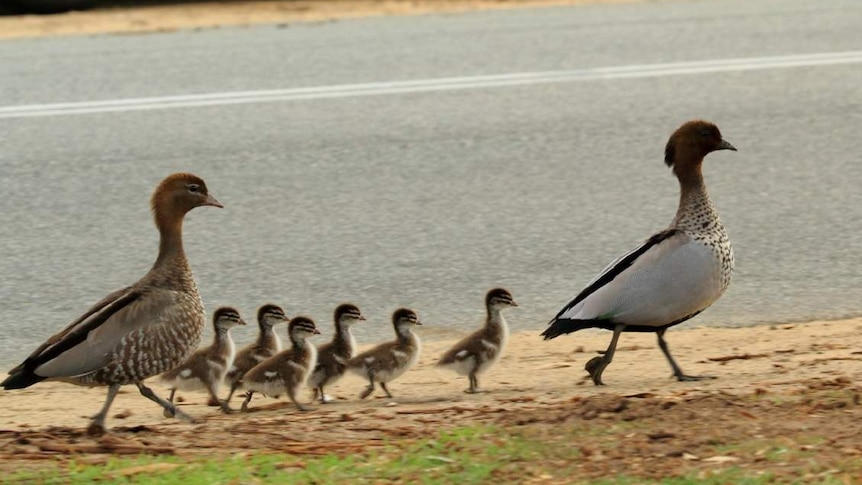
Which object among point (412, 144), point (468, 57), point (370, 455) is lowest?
point (370, 455)

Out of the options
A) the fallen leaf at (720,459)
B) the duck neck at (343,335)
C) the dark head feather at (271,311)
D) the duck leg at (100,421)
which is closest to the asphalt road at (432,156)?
the duck neck at (343,335)

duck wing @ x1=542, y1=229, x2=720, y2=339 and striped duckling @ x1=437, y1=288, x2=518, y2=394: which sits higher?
duck wing @ x1=542, y1=229, x2=720, y2=339

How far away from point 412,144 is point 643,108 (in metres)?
1.85

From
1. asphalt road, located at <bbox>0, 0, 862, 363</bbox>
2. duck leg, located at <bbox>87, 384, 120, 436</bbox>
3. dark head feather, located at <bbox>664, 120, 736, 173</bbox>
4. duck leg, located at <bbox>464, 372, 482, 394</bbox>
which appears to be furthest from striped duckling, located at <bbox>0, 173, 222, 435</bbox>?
dark head feather, located at <bbox>664, 120, 736, 173</bbox>

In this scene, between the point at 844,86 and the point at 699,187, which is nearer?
the point at 699,187

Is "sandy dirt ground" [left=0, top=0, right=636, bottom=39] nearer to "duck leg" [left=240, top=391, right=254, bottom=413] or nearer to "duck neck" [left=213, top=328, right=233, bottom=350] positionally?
"duck neck" [left=213, top=328, right=233, bottom=350]

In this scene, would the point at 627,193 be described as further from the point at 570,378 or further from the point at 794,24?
the point at 794,24

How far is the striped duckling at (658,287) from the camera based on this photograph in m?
6.73

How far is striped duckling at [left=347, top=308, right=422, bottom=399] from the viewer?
702 cm

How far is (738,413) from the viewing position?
5.74 m

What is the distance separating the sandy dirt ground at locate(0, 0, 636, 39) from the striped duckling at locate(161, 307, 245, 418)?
25.6ft

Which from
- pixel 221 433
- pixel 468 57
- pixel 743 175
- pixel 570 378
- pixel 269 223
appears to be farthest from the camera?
pixel 468 57

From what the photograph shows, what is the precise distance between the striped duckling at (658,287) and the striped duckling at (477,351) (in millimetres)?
325

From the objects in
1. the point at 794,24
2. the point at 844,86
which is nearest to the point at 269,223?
the point at 844,86
